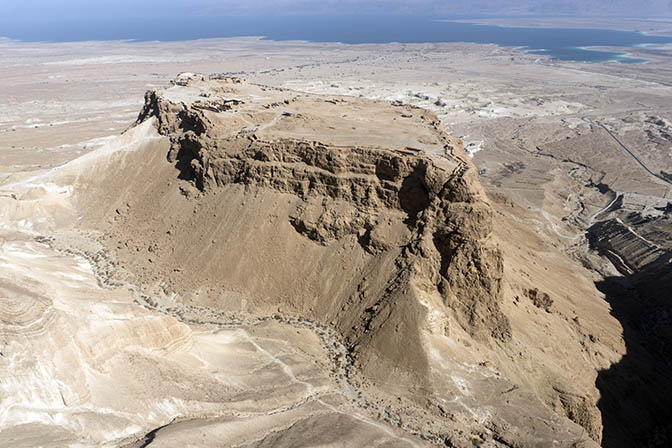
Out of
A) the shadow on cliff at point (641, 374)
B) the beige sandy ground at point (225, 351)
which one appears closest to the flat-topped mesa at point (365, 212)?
the beige sandy ground at point (225, 351)

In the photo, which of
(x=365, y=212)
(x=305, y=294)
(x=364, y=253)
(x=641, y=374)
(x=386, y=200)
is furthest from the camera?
(x=365, y=212)

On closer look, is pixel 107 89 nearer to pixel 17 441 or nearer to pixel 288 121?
pixel 288 121

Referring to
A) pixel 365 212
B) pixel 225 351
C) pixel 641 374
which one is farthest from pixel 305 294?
pixel 641 374

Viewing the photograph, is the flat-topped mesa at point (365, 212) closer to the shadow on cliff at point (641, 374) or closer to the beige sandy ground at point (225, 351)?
the beige sandy ground at point (225, 351)

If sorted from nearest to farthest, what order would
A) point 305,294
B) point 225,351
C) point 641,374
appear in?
1. point 225,351
2. point 641,374
3. point 305,294

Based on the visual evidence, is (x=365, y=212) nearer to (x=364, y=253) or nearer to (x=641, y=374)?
(x=364, y=253)

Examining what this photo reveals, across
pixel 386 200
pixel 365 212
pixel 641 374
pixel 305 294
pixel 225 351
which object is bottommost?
pixel 641 374

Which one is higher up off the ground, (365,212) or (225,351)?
(365,212)

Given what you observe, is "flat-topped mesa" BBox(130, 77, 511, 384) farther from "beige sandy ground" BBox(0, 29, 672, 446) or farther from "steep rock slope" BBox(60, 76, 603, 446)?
"beige sandy ground" BBox(0, 29, 672, 446)

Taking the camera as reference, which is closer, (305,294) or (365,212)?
(305,294)
